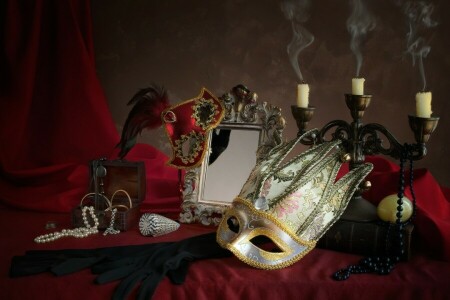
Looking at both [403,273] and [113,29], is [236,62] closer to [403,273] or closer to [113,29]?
[113,29]

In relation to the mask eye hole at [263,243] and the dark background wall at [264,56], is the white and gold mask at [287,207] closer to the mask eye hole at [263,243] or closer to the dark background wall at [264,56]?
the mask eye hole at [263,243]

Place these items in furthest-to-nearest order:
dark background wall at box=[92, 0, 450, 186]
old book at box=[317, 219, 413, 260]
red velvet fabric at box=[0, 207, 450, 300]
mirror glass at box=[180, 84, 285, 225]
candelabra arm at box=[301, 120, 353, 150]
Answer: dark background wall at box=[92, 0, 450, 186], mirror glass at box=[180, 84, 285, 225], candelabra arm at box=[301, 120, 353, 150], old book at box=[317, 219, 413, 260], red velvet fabric at box=[0, 207, 450, 300]

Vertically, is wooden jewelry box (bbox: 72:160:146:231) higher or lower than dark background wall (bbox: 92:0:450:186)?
lower

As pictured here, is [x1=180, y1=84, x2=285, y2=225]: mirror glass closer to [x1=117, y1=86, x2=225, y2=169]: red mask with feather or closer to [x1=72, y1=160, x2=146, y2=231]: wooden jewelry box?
[x1=117, y1=86, x2=225, y2=169]: red mask with feather

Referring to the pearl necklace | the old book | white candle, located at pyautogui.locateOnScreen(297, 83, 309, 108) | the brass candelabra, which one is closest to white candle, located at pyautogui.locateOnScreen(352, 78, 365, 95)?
the brass candelabra

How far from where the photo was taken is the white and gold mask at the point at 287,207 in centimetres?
121

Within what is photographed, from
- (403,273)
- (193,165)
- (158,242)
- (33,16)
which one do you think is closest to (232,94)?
(193,165)

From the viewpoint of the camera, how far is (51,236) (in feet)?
4.72

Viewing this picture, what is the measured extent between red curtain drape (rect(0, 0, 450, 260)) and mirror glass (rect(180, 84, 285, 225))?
→ 0.19 meters

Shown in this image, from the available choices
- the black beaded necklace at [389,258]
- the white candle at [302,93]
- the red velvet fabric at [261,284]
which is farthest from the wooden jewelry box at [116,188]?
the black beaded necklace at [389,258]

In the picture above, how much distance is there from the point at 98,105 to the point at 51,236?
2.20 ft

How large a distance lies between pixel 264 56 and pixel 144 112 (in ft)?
2.38

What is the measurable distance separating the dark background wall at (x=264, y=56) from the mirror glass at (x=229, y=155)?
0.57 metres

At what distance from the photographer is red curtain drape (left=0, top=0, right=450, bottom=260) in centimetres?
180
